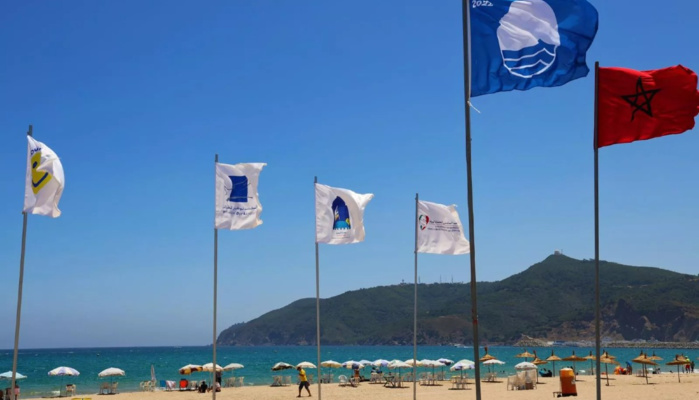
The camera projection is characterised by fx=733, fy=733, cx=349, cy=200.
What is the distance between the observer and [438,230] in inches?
931

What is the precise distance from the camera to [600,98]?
1198 cm

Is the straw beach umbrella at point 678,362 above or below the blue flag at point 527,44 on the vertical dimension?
below

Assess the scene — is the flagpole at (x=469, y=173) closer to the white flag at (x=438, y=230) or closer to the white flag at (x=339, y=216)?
the white flag at (x=339, y=216)

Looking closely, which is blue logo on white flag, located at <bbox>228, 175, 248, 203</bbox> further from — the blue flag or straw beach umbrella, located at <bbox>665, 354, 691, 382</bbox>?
straw beach umbrella, located at <bbox>665, 354, 691, 382</bbox>

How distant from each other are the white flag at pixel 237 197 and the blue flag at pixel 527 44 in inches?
421

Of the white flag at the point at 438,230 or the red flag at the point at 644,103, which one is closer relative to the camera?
the red flag at the point at 644,103

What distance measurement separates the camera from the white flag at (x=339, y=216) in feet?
75.3

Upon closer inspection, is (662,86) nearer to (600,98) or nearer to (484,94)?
(600,98)

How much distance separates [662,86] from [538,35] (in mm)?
2204

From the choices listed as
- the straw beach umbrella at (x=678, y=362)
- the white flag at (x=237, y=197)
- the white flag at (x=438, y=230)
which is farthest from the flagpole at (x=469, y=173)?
the straw beach umbrella at (x=678, y=362)

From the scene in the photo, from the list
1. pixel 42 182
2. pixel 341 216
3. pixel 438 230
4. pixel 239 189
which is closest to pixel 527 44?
pixel 42 182

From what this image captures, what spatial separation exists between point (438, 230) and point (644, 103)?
12.4 m

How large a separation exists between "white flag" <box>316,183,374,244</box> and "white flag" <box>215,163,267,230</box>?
117 inches

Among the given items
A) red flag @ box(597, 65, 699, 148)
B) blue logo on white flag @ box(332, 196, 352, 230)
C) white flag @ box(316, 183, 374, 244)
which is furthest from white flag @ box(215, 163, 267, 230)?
red flag @ box(597, 65, 699, 148)
